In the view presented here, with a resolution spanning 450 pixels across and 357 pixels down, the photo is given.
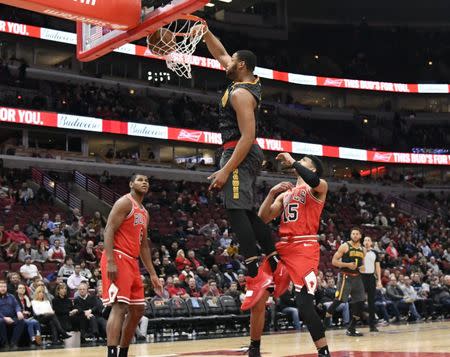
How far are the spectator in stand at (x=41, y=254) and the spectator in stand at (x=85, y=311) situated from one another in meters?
3.77

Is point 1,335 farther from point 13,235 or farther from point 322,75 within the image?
point 322,75

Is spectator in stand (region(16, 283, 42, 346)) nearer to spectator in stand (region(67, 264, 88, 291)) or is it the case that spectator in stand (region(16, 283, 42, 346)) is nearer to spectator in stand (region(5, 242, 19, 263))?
spectator in stand (region(67, 264, 88, 291))

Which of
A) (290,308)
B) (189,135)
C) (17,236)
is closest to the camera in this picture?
(290,308)

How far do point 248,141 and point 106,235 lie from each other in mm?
1830

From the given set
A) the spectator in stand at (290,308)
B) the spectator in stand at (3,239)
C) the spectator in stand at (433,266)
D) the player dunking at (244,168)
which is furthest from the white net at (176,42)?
the spectator in stand at (433,266)

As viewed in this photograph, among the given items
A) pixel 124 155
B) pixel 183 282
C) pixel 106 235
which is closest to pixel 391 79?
pixel 124 155

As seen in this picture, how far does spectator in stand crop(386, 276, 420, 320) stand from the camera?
729 inches

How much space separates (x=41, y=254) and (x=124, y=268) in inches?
429

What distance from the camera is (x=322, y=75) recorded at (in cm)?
4219

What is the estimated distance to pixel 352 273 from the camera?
12.4 m

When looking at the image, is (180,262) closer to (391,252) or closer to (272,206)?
(391,252)

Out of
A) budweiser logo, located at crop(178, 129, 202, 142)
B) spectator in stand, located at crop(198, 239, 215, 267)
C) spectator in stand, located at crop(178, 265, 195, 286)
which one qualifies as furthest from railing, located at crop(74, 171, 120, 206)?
spectator in stand, located at crop(178, 265, 195, 286)

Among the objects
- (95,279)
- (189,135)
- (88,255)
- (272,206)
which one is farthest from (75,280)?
(189,135)

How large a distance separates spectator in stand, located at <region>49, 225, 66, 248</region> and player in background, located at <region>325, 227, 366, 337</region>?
7.72 metres
